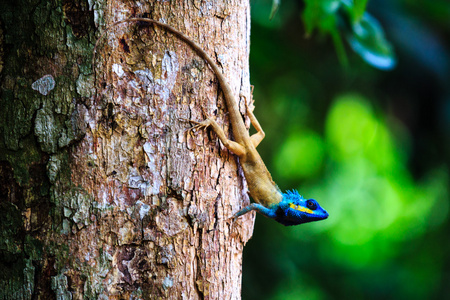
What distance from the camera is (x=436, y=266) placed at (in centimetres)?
653

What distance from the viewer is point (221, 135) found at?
193cm

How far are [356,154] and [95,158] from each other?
5692 mm

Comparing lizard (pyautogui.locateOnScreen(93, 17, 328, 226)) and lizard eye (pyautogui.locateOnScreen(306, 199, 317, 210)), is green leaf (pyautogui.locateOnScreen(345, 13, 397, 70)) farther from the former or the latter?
lizard eye (pyautogui.locateOnScreen(306, 199, 317, 210))

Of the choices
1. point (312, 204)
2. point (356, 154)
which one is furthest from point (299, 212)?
point (356, 154)

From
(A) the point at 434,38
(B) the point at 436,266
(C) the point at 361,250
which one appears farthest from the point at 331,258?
(A) the point at 434,38

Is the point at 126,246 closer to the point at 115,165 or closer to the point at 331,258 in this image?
the point at 115,165

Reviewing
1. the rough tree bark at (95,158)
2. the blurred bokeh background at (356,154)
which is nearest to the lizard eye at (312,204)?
the rough tree bark at (95,158)

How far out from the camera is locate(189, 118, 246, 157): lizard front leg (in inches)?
71.4

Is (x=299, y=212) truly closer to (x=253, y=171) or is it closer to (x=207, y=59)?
(x=253, y=171)

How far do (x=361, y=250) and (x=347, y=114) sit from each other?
2.46 meters

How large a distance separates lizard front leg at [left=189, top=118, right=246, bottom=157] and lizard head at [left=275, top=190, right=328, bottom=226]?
2.13 ft

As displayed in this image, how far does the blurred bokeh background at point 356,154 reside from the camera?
4773 millimetres

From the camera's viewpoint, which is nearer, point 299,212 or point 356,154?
point 299,212

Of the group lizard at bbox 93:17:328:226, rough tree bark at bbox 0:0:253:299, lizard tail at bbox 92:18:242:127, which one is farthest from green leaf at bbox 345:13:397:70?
rough tree bark at bbox 0:0:253:299
